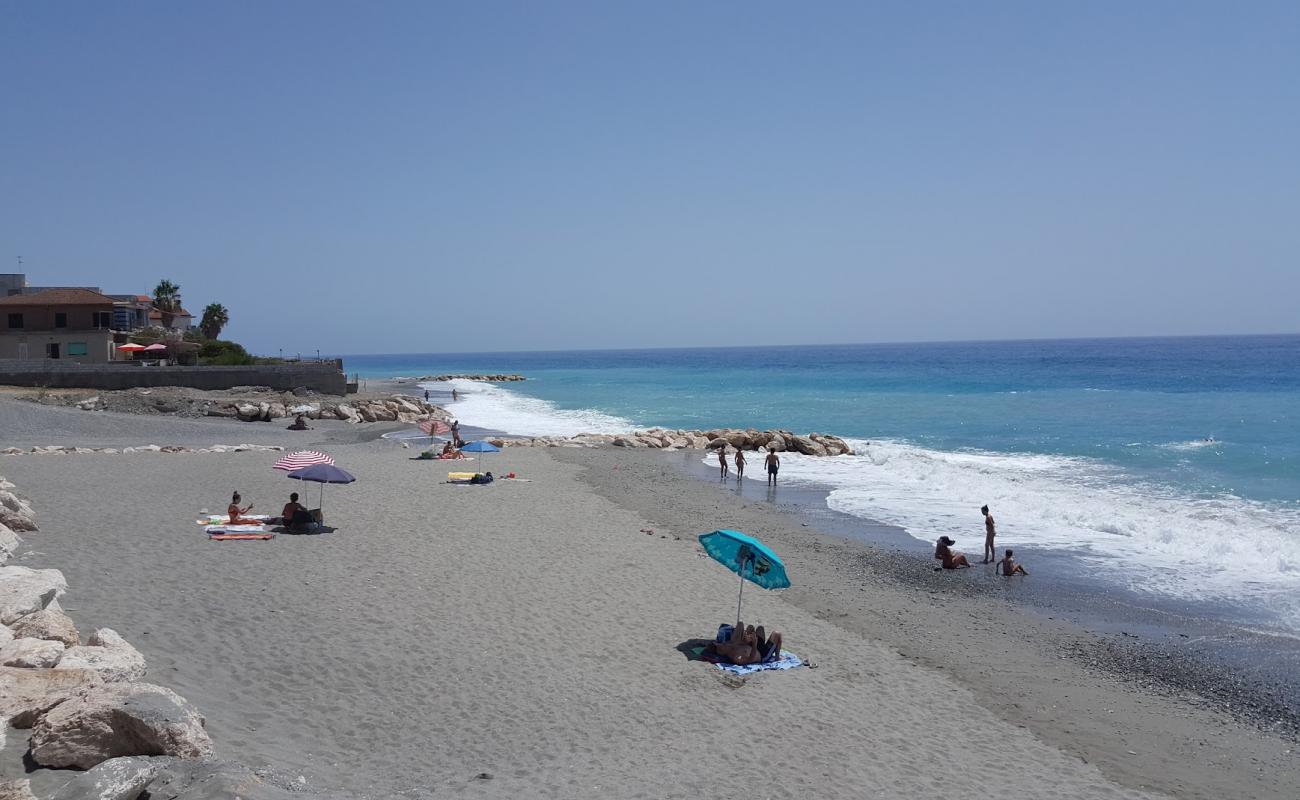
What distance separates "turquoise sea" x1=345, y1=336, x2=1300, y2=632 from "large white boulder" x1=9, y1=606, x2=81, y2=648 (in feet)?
49.8

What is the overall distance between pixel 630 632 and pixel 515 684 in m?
2.27

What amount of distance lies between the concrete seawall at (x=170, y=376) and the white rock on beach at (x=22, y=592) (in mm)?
40478

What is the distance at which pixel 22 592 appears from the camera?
8.56 metres

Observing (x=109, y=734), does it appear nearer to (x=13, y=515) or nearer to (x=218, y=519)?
(x=13, y=515)

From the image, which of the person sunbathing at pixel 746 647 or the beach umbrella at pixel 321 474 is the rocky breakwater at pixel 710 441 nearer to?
the beach umbrella at pixel 321 474

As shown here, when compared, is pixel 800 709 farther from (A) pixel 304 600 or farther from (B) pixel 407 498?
(B) pixel 407 498

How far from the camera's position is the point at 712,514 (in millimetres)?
21453

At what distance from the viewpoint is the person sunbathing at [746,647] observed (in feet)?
34.1

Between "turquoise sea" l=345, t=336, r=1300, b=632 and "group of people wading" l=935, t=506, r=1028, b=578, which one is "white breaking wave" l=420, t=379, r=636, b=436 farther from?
"group of people wading" l=935, t=506, r=1028, b=578

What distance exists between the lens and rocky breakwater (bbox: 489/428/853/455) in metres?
35.9

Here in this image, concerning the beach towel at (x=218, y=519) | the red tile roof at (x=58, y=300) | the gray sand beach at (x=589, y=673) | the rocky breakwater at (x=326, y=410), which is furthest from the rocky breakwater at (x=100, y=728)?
the red tile roof at (x=58, y=300)

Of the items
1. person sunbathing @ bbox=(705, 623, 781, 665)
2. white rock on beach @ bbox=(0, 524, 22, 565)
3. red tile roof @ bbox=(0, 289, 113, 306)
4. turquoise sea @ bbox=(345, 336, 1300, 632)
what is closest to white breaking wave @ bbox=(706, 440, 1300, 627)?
turquoise sea @ bbox=(345, 336, 1300, 632)

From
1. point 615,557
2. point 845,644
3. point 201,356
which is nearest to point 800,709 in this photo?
point 845,644

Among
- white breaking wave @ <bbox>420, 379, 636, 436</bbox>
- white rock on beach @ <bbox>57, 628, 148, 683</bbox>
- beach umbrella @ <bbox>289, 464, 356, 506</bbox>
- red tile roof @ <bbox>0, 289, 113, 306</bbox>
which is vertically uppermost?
red tile roof @ <bbox>0, 289, 113, 306</bbox>
